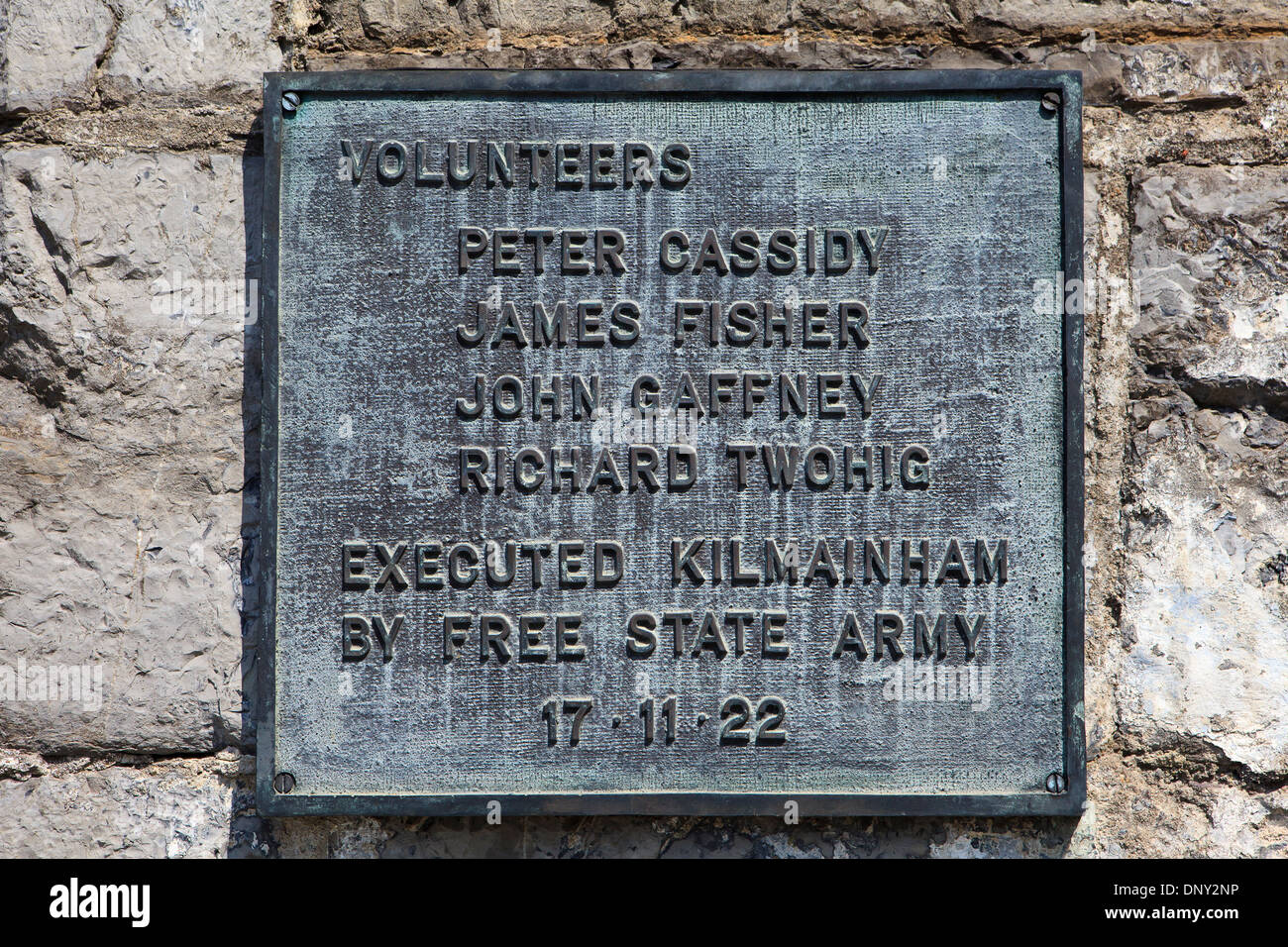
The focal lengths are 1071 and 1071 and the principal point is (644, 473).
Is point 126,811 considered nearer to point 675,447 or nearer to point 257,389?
point 257,389

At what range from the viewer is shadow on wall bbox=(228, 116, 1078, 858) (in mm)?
2096

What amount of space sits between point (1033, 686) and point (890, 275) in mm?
837

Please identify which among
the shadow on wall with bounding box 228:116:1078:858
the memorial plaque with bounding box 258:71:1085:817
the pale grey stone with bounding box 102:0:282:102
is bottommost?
the shadow on wall with bounding box 228:116:1078:858

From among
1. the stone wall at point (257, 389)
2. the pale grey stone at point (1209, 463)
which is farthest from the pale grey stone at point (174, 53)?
the pale grey stone at point (1209, 463)

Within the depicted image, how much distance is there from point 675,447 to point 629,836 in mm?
770

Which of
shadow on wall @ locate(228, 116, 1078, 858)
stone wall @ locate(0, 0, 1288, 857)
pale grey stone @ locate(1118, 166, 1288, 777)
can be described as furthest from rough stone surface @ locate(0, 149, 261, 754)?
pale grey stone @ locate(1118, 166, 1288, 777)

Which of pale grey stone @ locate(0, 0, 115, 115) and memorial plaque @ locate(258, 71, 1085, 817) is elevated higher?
pale grey stone @ locate(0, 0, 115, 115)

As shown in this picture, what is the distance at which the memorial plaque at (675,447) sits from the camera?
205 cm

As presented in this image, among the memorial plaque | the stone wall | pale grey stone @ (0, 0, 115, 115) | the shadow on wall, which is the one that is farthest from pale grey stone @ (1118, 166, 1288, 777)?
pale grey stone @ (0, 0, 115, 115)

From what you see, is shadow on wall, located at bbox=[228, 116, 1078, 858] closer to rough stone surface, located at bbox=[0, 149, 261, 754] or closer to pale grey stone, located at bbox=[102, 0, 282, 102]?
rough stone surface, located at bbox=[0, 149, 261, 754]

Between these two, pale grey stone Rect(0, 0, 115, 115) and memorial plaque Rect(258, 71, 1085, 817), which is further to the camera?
pale grey stone Rect(0, 0, 115, 115)

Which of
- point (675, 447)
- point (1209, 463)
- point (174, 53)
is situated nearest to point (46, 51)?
point (174, 53)
